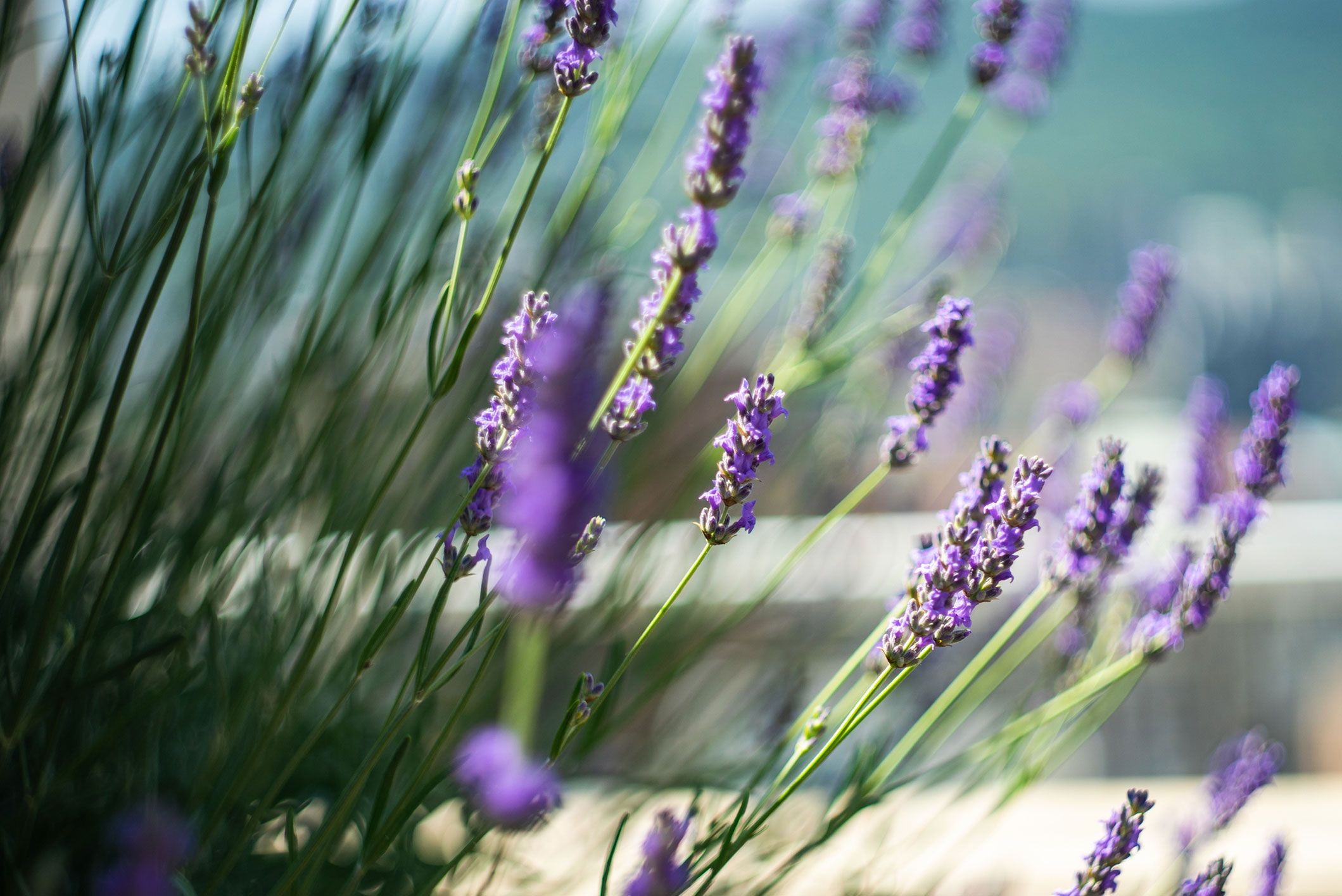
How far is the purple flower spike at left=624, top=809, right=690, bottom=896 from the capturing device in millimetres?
333

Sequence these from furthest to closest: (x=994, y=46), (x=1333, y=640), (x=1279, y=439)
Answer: (x=1333, y=640)
(x=994, y=46)
(x=1279, y=439)

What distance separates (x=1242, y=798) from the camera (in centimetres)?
51

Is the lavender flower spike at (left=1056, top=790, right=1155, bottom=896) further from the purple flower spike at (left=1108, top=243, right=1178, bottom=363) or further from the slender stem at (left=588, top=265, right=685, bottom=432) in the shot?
the purple flower spike at (left=1108, top=243, right=1178, bottom=363)

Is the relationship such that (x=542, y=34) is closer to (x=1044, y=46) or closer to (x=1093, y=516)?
(x=1093, y=516)

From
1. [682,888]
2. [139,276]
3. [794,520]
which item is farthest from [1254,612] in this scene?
[139,276]

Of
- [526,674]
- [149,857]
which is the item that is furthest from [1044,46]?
[149,857]

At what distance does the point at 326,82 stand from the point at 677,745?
47 cm

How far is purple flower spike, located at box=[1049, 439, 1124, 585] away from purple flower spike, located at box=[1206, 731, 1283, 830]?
0.16m

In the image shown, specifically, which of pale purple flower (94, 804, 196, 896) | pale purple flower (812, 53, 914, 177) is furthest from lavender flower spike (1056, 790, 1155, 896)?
pale purple flower (812, 53, 914, 177)

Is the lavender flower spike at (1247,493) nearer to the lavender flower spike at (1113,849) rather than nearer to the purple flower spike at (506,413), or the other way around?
the lavender flower spike at (1113,849)

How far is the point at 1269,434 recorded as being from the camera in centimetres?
48

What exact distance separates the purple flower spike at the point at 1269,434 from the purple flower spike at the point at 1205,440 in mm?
153

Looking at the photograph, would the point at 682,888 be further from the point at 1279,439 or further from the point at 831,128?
the point at 831,128

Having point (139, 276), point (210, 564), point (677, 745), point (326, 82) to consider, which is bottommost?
Answer: point (677, 745)
